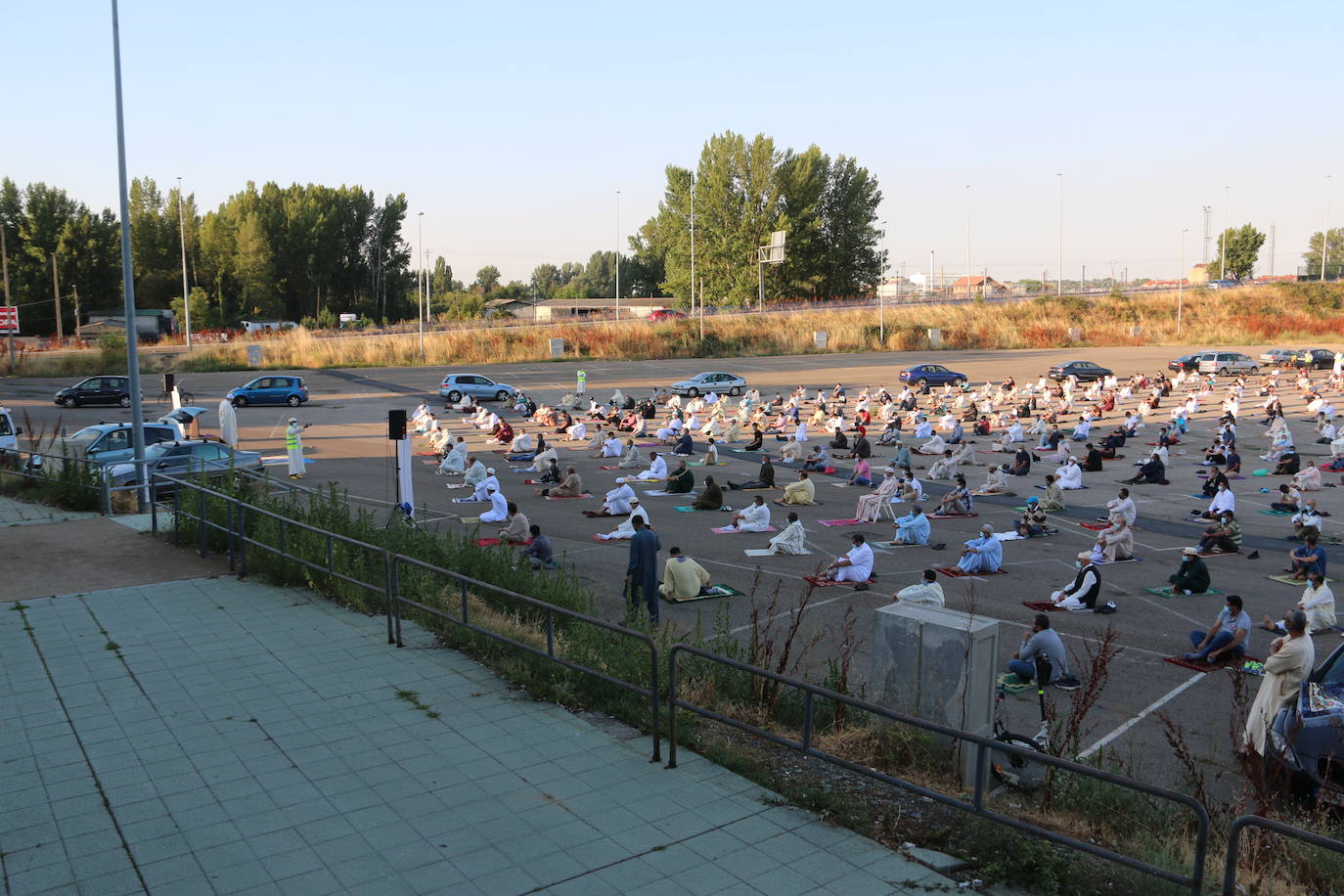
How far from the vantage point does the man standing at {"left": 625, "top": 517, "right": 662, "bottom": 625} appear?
12.0m

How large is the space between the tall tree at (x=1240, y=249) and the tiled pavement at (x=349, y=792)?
432 feet

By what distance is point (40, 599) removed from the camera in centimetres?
1096

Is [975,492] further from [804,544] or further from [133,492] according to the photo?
[133,492]

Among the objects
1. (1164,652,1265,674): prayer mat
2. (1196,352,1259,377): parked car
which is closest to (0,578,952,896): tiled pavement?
(1164,652,1265,674): prayer mat

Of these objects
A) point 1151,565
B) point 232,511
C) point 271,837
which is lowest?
point 1151,565

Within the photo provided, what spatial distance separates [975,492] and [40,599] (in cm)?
1938

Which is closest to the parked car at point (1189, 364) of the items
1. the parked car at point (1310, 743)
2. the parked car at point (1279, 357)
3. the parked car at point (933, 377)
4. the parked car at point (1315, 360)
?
the parked car at point (1279, 357)

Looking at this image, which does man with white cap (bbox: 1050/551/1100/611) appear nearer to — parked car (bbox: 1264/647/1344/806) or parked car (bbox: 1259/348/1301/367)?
parked car (bbox: 1264/647/1344/806)

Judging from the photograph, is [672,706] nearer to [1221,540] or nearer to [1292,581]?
[1292,581]

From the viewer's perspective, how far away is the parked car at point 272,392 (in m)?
40.5

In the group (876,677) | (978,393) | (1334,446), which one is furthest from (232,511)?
(978,393)

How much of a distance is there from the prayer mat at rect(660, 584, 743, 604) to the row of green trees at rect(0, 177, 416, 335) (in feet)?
265

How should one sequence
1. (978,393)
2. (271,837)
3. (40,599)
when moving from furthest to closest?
(978,393) < (40,599) < (271,837)

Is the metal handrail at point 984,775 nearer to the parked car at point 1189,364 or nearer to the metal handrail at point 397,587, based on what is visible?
the metal handrail at point 397,587
